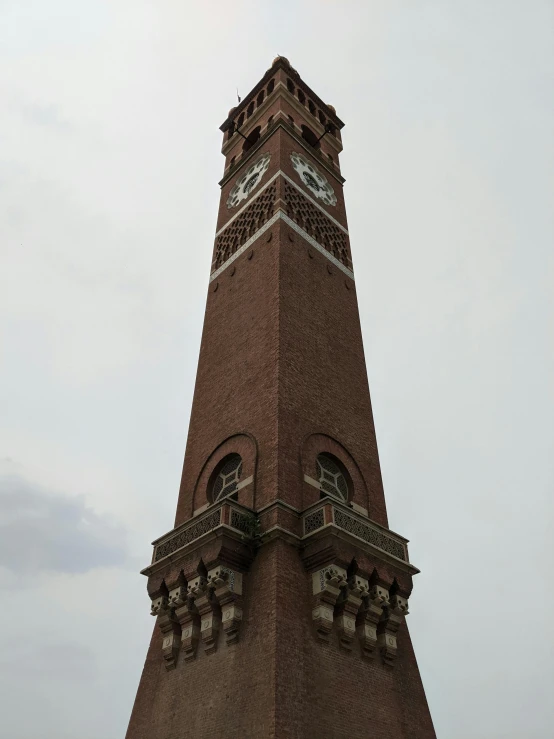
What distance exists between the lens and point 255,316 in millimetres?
21094

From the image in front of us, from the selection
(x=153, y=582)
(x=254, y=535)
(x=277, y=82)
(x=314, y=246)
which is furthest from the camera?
(x=277, y=82)

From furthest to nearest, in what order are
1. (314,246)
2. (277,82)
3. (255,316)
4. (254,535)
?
(277,82) < (314,246) < (255,316) < (254,535)

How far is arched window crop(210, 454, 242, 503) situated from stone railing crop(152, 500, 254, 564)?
1623 millimetres

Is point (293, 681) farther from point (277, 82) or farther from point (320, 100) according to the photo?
point (320, 100)

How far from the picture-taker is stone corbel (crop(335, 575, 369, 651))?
48.2 ft

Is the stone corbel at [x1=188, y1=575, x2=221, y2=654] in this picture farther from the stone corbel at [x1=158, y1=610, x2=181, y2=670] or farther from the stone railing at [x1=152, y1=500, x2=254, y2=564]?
the stone railing at [x1=152, y1=500, x2=254, y2=564]

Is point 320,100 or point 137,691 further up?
point 320,100

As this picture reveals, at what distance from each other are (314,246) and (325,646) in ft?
49.5

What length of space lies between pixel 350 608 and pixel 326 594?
850 mm

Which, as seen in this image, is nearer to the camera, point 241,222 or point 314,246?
point 314,246

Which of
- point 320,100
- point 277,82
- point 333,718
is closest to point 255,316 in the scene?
point 333,718

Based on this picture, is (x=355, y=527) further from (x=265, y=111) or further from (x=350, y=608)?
(x=265, y=111)

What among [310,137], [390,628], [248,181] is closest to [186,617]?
[390,628]

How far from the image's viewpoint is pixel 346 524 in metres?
15.4
